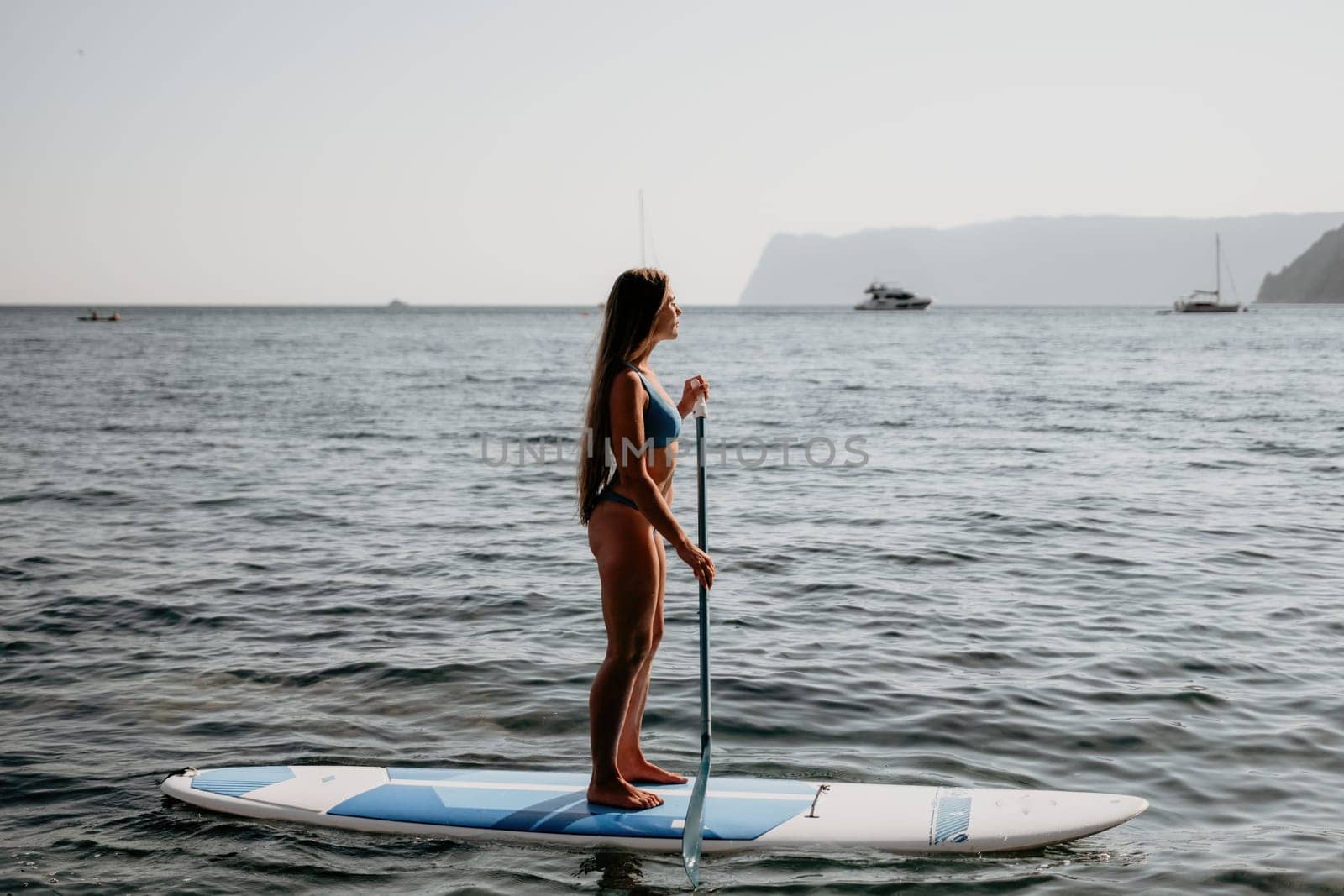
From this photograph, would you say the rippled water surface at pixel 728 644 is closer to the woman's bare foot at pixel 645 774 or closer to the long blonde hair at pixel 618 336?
the long blonde hair at pixel 618 336

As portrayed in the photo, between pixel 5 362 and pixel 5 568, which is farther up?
Result: pixel 5 362

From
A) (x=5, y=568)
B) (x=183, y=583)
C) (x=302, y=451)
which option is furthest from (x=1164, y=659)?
(x=302, y=451)

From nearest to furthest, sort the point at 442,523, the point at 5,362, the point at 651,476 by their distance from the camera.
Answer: the point at 651,476 < the point at 442,523 < the point at 5,362

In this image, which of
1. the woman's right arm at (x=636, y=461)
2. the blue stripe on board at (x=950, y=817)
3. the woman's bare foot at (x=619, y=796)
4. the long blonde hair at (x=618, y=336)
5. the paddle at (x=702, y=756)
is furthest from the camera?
the woman's bare foot at (x=619, y=796)

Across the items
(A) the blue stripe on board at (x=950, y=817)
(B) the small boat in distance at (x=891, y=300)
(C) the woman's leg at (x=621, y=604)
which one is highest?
(B) the small boat in distance at (x=891, y=300)

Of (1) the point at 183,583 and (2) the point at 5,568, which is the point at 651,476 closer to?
(1) the point at 183,583

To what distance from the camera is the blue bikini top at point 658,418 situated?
460cm

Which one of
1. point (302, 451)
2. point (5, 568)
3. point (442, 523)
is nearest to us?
point (5, 568)

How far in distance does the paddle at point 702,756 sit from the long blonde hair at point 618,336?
398 mm

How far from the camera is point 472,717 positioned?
6.80 meters

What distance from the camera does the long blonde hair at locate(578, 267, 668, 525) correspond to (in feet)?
15.1

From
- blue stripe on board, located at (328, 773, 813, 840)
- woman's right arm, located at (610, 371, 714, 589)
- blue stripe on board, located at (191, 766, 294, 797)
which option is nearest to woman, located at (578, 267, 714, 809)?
woman's right arm, located at (610, 371, 714, 589)

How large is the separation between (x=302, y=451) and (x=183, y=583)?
1064 centimetres

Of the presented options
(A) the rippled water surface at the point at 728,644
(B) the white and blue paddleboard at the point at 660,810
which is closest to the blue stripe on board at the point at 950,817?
(B) the white and blue paddleboard at the point at 660,810
